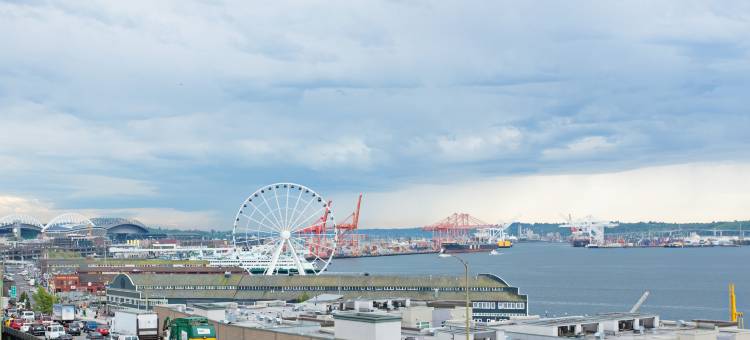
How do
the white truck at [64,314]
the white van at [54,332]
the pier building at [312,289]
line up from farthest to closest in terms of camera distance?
the pier building at [312,289], the white truck at [64,314], the white van at [54,332]

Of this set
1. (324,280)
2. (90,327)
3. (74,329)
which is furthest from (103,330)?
(324,280)

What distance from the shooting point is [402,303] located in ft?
241

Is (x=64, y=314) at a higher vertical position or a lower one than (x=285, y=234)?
lower

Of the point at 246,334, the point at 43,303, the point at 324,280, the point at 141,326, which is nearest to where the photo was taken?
the point at 246,334

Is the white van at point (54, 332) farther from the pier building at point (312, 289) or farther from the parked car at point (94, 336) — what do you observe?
the pier building at point (312, 289)

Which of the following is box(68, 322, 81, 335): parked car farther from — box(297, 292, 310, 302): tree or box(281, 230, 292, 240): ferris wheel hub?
box(281, 230, 292, 240): ferris wheel hub

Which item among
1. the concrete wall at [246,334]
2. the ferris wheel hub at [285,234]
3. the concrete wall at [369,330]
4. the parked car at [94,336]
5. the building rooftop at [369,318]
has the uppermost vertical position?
the ferris wheel hub at [285,234]

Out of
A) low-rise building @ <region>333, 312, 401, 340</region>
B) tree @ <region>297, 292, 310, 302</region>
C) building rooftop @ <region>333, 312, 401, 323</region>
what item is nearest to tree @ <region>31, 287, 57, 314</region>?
tree @ <region>297, 292, 310, 302</region>

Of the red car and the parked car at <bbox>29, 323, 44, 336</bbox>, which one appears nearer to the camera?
the parked car at <bbox>29, 323, 44, 336</bbox>

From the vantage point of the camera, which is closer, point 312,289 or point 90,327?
point 90,327

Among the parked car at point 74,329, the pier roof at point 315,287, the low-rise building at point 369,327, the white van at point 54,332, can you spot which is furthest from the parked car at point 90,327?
the low-rise building at point 369,327

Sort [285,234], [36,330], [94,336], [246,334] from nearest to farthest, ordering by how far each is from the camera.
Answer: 1. [246,334]
2. [94,336]
3. [36,330]
4. [285,234]

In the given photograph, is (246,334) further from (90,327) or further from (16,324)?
(16,324)

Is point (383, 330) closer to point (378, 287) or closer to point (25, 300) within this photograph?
point (378, 287)
